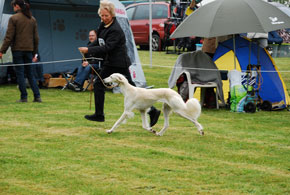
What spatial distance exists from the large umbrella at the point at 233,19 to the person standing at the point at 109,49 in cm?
199

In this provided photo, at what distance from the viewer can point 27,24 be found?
31.7 feet

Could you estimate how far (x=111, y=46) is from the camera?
720 cm

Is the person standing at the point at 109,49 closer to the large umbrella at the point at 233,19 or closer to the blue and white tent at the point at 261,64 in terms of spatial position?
the large umbrella at the point at 233,19

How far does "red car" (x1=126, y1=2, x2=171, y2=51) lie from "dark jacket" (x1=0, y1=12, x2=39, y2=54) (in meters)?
11.2

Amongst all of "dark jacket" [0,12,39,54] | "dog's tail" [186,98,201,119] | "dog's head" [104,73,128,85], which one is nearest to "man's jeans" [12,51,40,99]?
"dark jacket" [0,12,39,54]

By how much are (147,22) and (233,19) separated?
471 inches

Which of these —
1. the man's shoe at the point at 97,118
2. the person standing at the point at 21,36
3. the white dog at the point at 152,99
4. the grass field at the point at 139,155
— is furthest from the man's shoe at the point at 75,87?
the white dog at the point at 152,99

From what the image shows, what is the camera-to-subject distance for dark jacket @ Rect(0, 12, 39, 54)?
956 centimetres

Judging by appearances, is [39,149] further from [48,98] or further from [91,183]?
[48,98]

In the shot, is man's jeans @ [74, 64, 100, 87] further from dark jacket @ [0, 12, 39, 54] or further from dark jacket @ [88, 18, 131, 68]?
dark jacket @ [88, 18, 131, 68]

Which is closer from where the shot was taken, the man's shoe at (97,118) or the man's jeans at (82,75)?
the man's shoe at (97,118)

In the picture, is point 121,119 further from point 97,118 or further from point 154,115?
point 97,118

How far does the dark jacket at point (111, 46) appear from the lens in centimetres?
720

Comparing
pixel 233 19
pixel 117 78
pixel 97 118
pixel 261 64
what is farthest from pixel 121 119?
pixel 261 64
